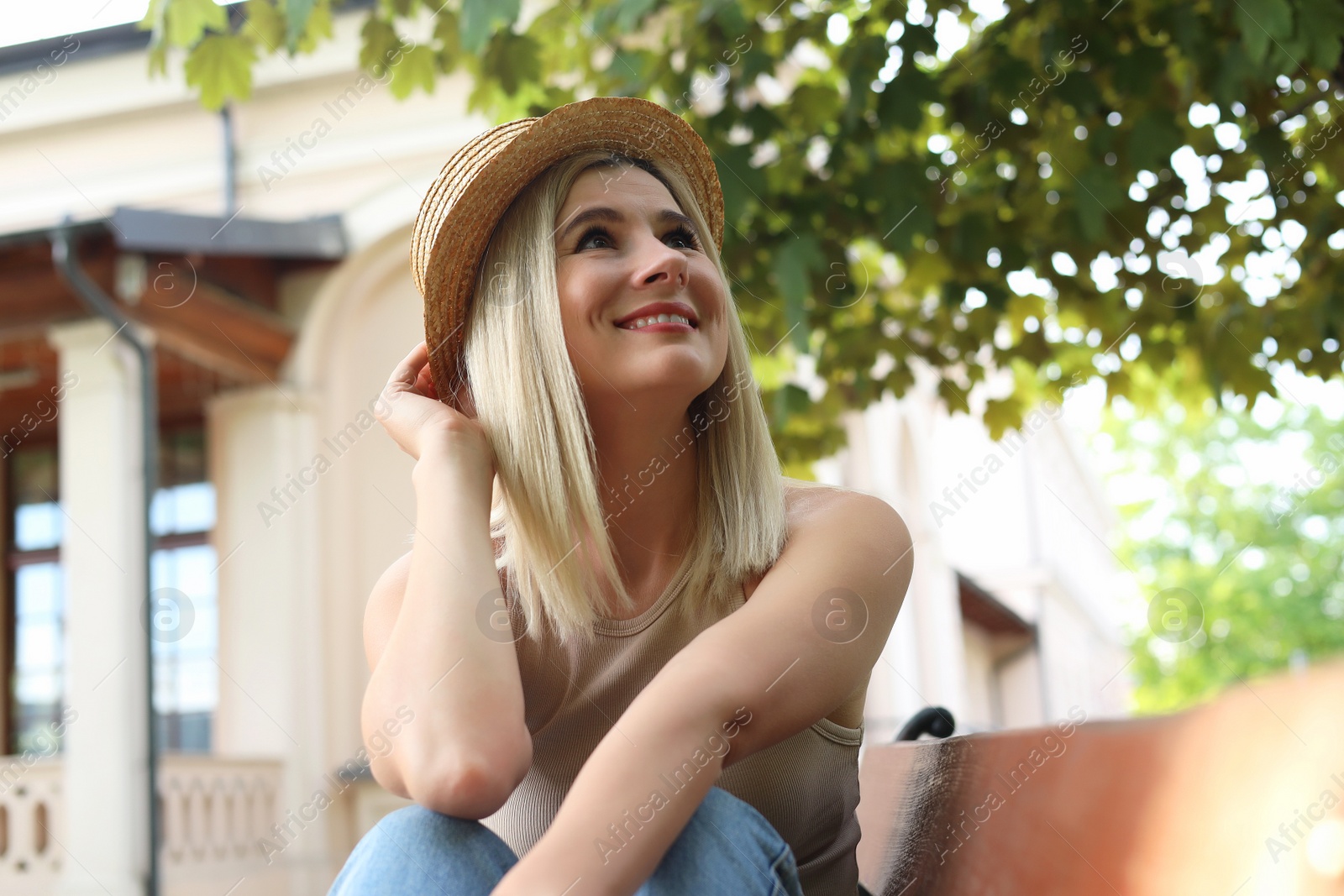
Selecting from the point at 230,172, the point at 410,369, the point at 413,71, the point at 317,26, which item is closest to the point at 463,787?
the point at 410,369

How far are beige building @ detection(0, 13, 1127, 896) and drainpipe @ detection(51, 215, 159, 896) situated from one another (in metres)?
0.06

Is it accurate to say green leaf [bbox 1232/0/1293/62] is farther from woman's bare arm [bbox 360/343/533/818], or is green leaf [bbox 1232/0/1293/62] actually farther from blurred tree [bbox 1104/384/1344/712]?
blurred tree [bbox 1104/384/1344/712]

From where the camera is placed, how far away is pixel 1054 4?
350cm

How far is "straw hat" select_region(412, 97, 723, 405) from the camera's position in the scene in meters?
1.99

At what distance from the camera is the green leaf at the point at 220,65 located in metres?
3.16

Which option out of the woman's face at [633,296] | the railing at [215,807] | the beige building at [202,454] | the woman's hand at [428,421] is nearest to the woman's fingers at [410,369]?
the woman's hand at [428,421]

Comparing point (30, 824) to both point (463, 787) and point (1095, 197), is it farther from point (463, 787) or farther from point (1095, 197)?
point (463, 787)

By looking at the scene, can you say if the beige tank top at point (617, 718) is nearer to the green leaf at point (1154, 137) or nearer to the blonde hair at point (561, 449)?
the blonde hair at point (561, 449)

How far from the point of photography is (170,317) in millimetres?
7566

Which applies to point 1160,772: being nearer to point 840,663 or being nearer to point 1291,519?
point 840,663

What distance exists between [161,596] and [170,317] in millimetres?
1984

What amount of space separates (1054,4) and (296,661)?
6.37m

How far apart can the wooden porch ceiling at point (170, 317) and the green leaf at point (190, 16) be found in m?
4.49

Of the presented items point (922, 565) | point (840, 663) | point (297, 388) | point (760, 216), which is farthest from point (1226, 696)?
point (922, 565)
